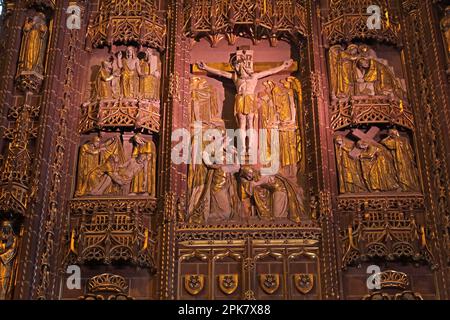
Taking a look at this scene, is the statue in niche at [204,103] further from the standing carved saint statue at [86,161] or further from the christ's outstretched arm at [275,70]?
the standing carved saint statue at [86,161]

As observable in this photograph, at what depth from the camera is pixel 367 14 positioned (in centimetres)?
1788

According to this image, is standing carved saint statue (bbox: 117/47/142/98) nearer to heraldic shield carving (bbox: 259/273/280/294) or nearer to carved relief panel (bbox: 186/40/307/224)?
carved relief panel (bbox: 186/40/307/224)

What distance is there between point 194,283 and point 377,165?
14.1 feet

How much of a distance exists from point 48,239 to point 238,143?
4.16 metres

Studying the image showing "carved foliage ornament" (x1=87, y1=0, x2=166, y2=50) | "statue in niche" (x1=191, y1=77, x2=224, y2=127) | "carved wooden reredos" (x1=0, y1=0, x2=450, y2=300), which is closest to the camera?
"carved wooden reredos" (x1=0, y1=0, x2=450, y2=300)

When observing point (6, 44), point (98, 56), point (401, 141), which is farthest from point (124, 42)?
point (401, 141)

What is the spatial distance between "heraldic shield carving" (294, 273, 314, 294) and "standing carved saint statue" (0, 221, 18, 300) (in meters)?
4.98

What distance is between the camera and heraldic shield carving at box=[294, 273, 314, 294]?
48.1 feet

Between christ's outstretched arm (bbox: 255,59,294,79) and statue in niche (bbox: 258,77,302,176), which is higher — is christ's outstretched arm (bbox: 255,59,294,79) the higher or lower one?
the higher one

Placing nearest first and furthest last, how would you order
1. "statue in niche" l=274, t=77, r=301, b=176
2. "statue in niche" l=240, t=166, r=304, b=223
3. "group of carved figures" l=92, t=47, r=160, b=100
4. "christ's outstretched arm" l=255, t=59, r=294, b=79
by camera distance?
"statue in niche" l=240, t=166, r=304, b=223 < "statue in niche" l=274, t=77, r=301, b=176 < "group of carved figures" l=92, t=47, r=160, b=100 < "christ's outstretched arm" l=255, t=59, r=294, b=79

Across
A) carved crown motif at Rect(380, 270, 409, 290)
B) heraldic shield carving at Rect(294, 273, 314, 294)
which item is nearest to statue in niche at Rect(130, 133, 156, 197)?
heraldic shield carving at Rect(294, 273, 314, 294)

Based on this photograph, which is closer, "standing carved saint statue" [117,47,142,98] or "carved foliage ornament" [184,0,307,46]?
"standing carved saint statue" [117,47,142,98]

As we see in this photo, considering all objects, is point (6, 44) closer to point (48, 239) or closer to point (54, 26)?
point (54, 26)

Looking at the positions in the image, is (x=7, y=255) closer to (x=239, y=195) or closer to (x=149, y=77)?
(x=239, y=195)
